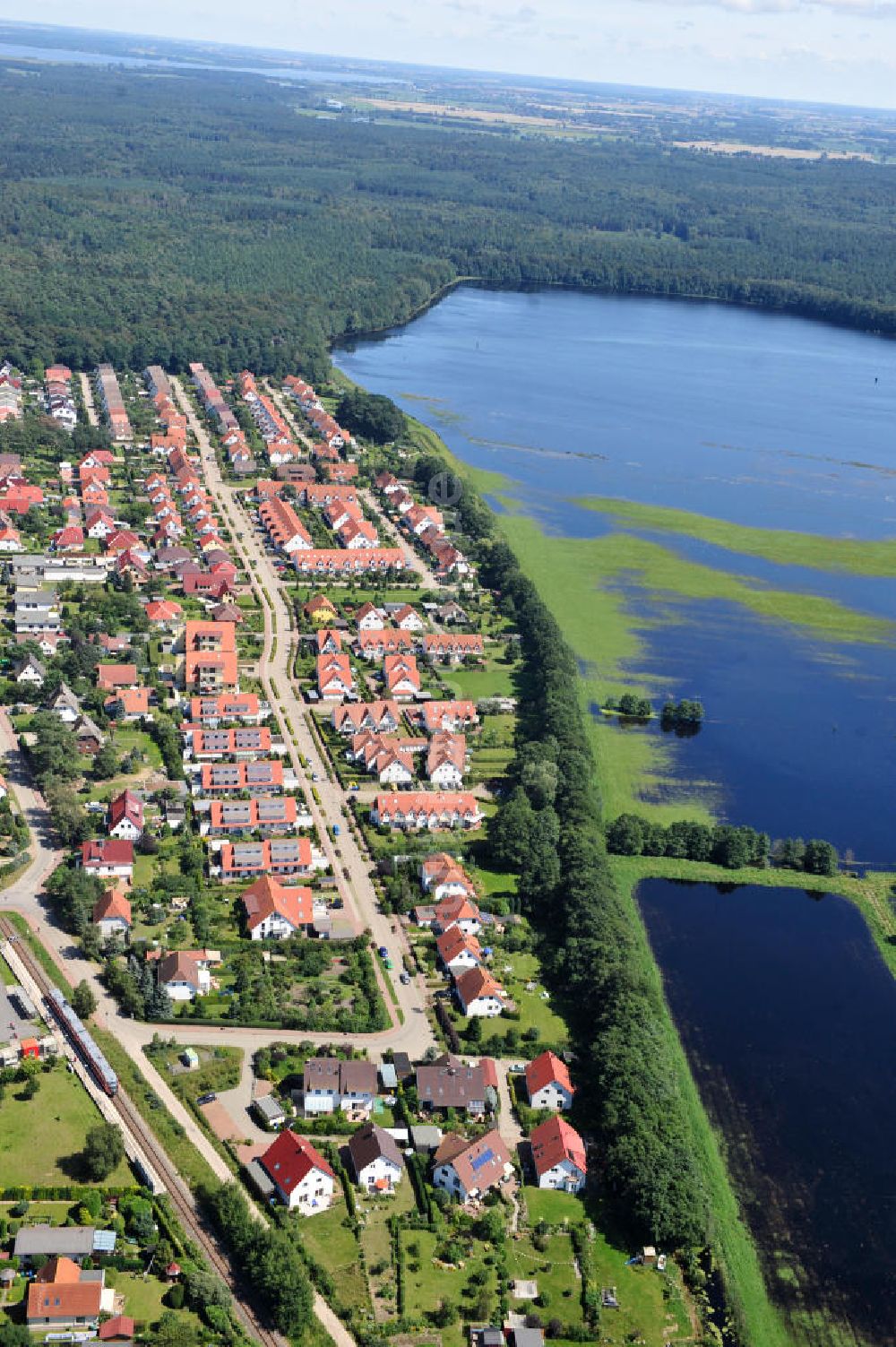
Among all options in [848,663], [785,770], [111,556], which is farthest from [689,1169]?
[111,556]

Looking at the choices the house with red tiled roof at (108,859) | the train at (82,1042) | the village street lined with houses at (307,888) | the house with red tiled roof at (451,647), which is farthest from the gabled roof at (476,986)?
the house with red tiled roof at (451,647)

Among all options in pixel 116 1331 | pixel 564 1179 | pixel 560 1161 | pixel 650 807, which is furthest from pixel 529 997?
pixel 116 1331

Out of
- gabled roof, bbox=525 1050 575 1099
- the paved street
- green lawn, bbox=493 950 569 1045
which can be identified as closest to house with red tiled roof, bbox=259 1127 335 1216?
the paved street

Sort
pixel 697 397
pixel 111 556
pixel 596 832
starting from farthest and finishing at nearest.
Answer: pixel 697 397, pixel 111 556, pixel 596 832

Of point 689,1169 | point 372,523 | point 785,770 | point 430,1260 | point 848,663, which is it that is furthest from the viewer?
point 372,523

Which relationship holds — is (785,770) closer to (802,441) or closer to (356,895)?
(356,895)

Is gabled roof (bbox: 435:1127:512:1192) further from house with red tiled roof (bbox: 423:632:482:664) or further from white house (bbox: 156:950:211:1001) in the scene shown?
house with red tiled roof (bbox: 423:632:482:664)

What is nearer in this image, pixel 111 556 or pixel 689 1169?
pixel 689 1169
